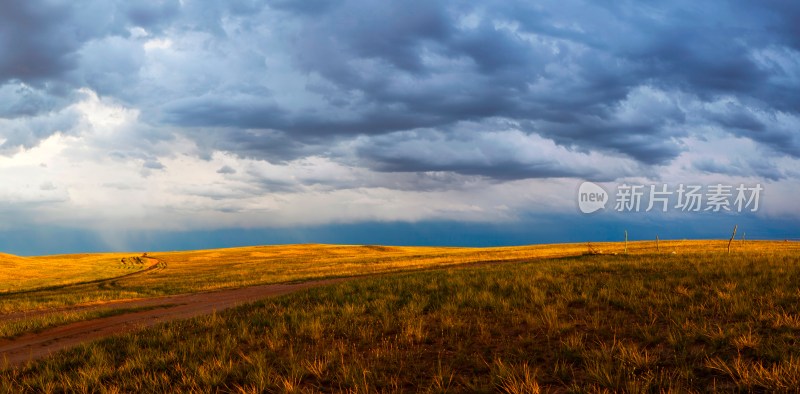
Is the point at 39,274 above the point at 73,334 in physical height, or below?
below

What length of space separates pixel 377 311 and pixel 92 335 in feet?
30.3

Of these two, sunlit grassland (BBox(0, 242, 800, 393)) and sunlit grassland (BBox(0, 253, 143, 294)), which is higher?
sunlit grassland (BBox(0, 242, 800, 393))

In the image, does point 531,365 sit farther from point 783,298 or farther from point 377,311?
point 783,298

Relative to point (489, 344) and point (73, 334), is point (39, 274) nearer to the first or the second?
point (73, 334)

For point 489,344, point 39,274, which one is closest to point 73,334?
point 489,344

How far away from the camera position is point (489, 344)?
370 inches

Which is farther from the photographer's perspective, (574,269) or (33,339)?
(574,269)

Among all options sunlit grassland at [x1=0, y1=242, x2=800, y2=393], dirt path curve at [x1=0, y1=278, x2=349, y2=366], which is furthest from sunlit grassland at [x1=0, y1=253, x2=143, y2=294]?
sunlit grassland at [x1=0, y1=242, x2=800, y2=393]

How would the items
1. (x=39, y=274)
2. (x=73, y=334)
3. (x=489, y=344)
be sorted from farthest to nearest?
1. (x=39, y=274)
2. (x=73, y=334)
3. (x=489, y=344)

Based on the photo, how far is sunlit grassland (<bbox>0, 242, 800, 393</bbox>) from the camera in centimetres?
715

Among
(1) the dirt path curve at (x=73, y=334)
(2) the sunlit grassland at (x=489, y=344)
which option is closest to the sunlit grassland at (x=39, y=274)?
(1) the dirt path curve at (x=73, y=334)

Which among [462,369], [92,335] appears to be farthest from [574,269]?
[92,335]

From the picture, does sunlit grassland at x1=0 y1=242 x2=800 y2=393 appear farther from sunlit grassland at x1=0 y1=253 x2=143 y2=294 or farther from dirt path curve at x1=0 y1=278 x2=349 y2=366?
sunlit grassland at x1=0 y1=253 x2=143 y2=294

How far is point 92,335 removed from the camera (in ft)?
49.2
